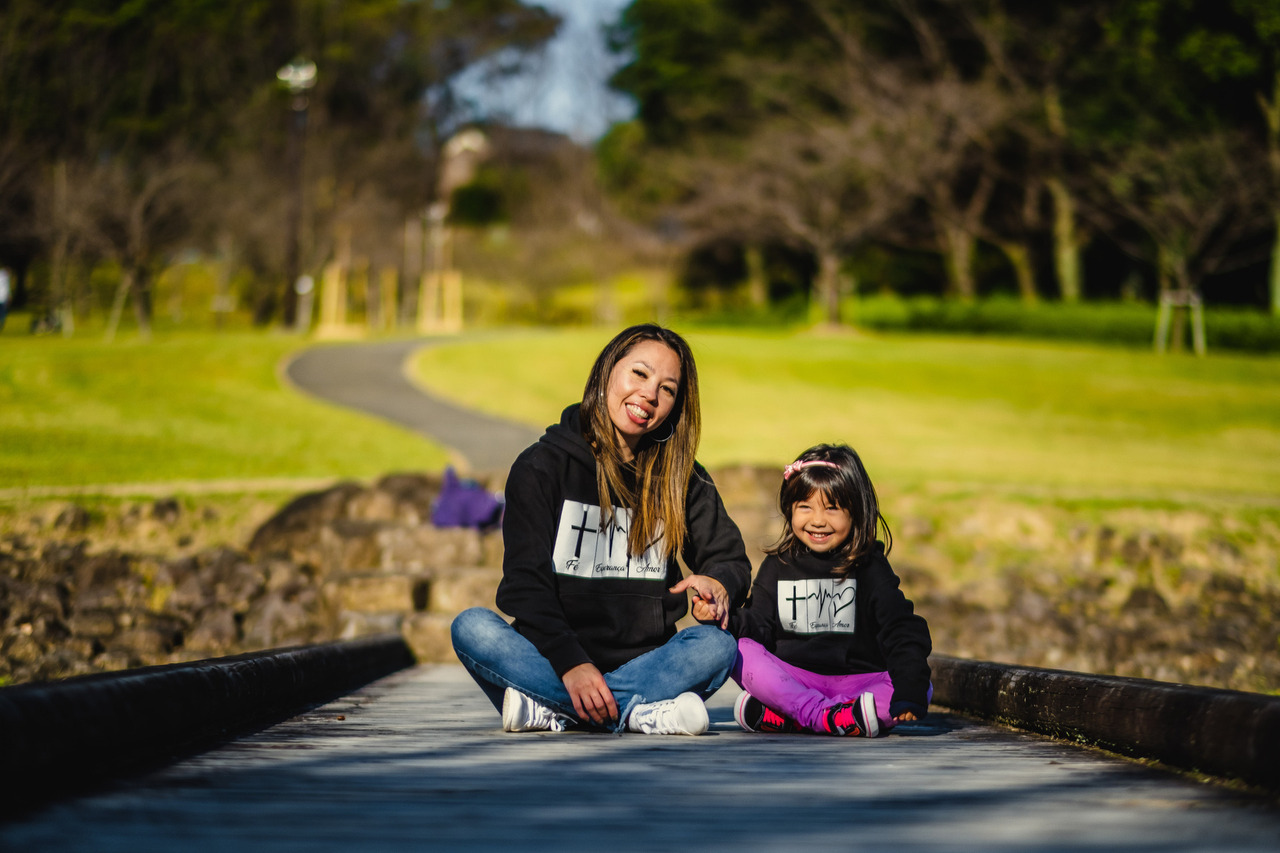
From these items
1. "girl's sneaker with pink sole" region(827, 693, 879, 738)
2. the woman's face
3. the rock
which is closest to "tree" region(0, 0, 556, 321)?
the rock

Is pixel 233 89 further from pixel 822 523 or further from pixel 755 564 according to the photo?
pixel 822 523

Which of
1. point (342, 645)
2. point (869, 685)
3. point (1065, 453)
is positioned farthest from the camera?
point (1065, 453)

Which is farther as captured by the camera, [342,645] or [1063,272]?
[1063,272]

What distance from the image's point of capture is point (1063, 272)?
40562 mm

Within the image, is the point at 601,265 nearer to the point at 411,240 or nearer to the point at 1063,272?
the point at 411,240

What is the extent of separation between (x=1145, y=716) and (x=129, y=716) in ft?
9.77

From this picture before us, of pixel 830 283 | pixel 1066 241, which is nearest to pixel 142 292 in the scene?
pixel 830 283

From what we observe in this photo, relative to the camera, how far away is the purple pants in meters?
4.38

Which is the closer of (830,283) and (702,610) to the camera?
(702,610)

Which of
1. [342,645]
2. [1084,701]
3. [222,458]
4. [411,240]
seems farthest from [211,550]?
[411,240]

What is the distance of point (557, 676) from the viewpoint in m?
3.98

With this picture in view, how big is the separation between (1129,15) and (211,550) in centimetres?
3289

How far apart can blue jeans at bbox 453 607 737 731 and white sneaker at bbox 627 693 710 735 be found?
0.04m

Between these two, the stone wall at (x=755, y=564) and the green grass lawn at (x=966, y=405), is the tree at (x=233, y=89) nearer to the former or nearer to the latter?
the green grass lawn at (x=966, y=405)
